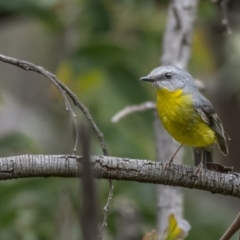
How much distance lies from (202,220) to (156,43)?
158 centimetres

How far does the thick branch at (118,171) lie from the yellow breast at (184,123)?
2.78 feet

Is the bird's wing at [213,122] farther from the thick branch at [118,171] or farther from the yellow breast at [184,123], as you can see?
the thick branch at [118,171]

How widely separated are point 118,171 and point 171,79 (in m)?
1.63

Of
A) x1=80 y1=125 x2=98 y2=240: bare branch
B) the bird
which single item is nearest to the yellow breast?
the bird

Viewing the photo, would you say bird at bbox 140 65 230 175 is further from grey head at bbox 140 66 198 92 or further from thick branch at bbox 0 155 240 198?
thick branch at bbox 0 155 240 198

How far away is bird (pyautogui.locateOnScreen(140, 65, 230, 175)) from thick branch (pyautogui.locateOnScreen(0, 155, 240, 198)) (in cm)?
74

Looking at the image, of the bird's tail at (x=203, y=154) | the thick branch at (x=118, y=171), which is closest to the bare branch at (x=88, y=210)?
the thick branch at (x=118, y=171)

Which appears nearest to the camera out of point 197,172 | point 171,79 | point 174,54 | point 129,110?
point 197,172

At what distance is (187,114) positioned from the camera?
12.0ft

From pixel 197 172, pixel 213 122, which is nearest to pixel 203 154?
pixel 213 122

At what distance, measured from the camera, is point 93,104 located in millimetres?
5031

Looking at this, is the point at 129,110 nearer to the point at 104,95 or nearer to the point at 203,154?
the point at 203,154

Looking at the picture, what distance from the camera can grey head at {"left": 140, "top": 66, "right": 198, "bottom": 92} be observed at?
3.86 metres

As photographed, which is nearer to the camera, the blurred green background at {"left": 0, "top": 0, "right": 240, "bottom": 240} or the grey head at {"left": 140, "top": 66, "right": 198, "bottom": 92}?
the grey head at {"left": 140, "top": 66, "right": 198, "bottom": 92}
